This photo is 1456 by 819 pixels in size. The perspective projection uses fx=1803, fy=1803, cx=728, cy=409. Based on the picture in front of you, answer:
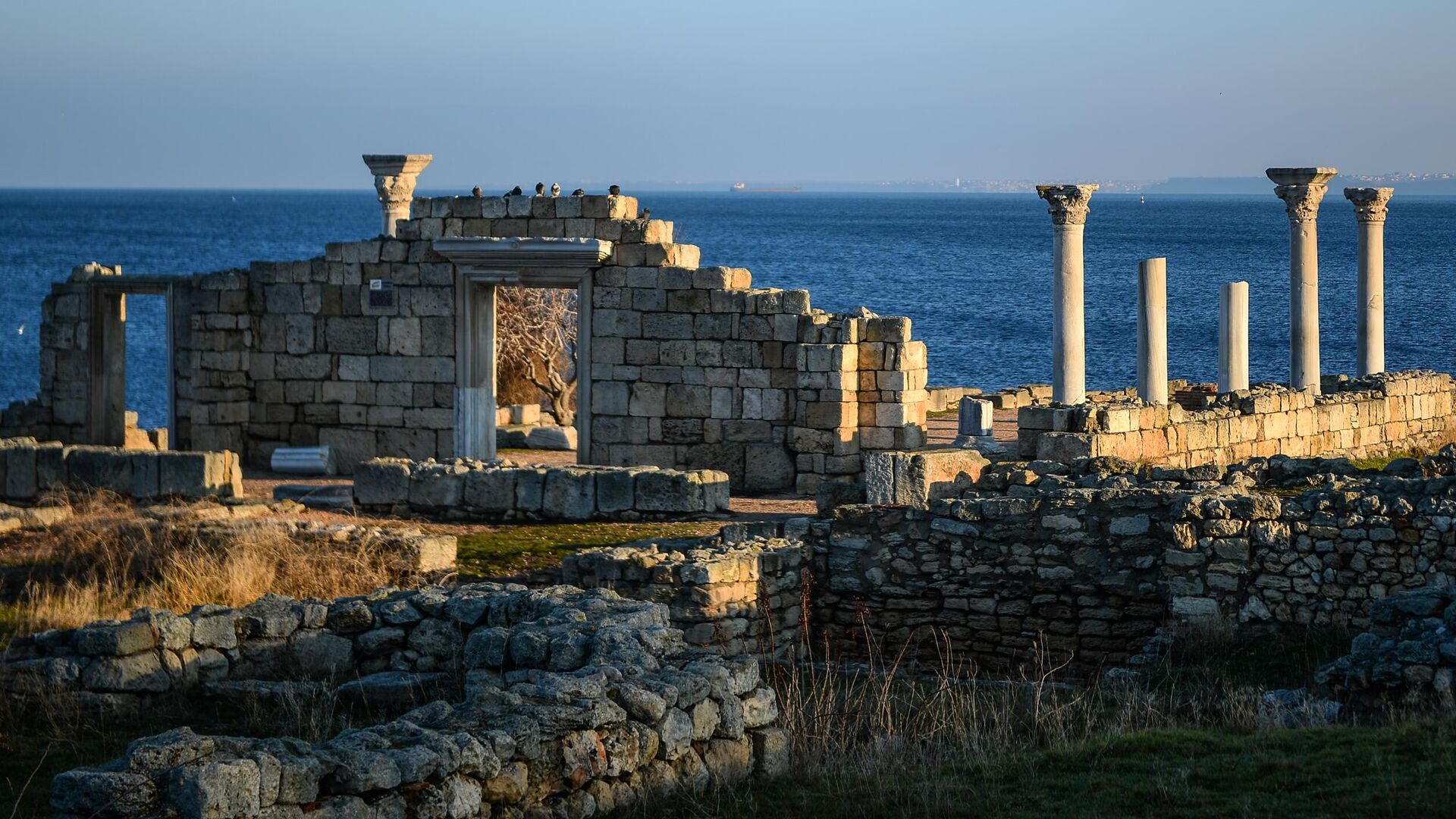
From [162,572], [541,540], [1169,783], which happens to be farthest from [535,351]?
[1169,783]

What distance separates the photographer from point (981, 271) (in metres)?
95.5

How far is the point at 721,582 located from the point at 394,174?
12.3 m

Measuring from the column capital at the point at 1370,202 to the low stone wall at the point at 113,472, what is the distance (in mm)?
16123

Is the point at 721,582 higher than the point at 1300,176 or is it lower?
lower

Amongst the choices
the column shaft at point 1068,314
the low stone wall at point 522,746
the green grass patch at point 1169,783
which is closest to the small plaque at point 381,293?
the column shaft at point 1068,314

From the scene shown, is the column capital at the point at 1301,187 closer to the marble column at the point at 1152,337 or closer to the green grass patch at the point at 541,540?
the marble column at the point at 1152,337

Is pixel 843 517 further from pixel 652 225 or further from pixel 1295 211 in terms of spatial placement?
pixel 1295 211

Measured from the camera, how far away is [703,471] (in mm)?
17312

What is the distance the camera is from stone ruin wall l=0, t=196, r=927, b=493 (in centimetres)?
1916

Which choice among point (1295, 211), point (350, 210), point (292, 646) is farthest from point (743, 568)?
point (350, 210)

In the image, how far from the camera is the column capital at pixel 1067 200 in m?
20.2

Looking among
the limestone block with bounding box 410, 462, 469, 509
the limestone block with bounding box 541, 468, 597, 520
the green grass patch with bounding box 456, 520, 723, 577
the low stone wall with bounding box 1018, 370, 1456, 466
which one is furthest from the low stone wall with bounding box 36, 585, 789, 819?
the low stone wall with bounding box 1018, 370, 1456, 466

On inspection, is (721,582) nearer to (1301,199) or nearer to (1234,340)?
(1234,340)

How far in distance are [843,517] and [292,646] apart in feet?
15.3
